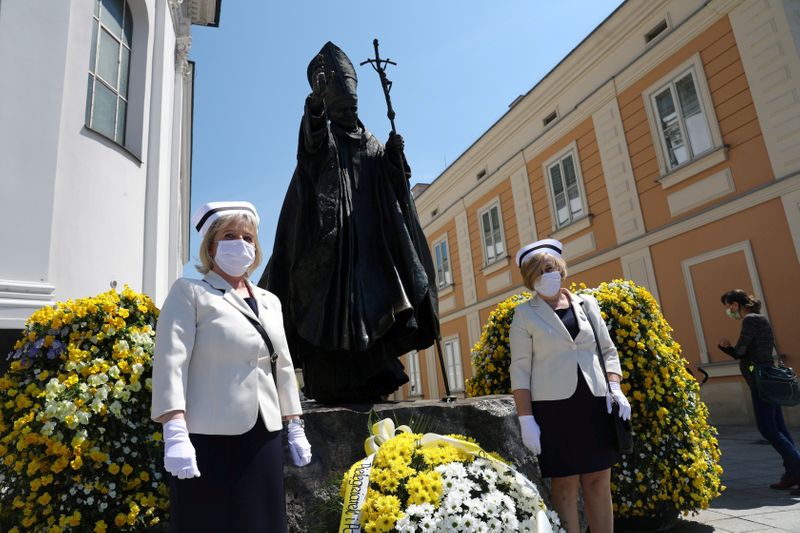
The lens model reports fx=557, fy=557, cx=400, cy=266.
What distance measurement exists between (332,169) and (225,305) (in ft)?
4.87

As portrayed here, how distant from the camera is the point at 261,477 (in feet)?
6.30

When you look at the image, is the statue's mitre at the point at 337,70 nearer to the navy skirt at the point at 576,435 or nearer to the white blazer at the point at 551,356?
the white blazer at the point at 551,356

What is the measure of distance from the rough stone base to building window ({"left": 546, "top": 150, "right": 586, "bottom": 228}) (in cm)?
1249

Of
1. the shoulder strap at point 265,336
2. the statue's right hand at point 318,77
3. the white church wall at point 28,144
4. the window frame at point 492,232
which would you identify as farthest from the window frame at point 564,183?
the shoulder strap at point 265,336

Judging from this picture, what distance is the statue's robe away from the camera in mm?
3104

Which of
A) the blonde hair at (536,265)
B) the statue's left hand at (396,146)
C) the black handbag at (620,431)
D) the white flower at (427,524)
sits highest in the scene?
the statue's left hand at (396,146)

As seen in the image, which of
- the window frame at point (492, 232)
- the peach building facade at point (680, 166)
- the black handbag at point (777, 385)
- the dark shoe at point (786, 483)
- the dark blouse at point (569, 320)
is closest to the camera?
the dark blouse at point (569, 320)

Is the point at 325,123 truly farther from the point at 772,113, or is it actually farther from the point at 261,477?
the point at 772,113

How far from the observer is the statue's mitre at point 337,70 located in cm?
341

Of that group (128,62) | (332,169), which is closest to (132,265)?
(128,62)

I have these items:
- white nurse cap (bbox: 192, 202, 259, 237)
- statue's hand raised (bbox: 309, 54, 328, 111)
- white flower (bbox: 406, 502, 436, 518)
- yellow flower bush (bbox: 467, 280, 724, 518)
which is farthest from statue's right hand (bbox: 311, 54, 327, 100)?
yellow flower bush (bbox: 467, 280, 724, 518)

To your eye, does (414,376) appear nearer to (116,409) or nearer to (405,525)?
(116,409)

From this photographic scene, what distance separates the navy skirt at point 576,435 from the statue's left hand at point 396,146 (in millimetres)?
1673

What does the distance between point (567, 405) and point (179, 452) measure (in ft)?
6.40
